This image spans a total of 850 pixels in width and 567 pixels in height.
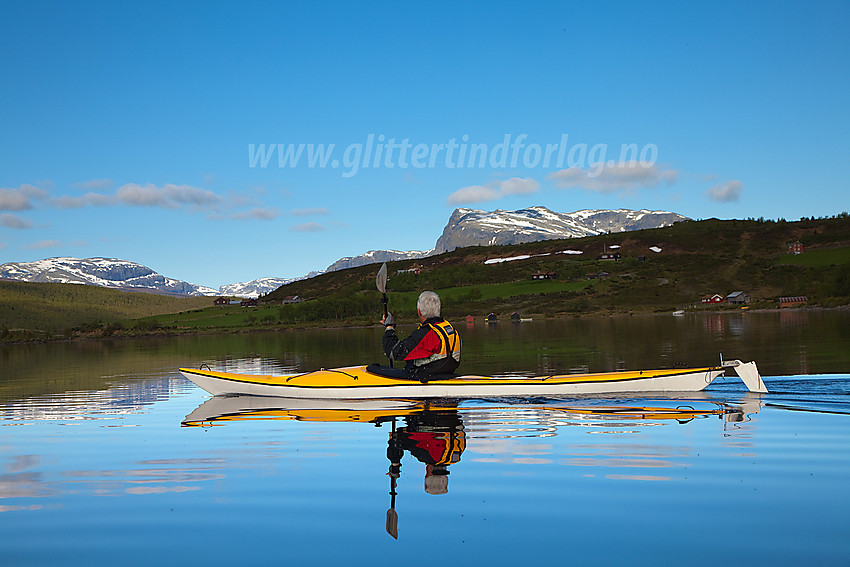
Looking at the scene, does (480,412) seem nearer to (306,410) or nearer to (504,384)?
(504,384)

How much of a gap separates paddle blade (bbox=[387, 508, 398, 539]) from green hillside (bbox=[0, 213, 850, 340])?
8256cm

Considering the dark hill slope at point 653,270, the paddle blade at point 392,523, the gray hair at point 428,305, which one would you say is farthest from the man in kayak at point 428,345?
the dark hill slope at point 653,270

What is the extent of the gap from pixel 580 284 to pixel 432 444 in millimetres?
116882

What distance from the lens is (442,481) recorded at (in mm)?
8570

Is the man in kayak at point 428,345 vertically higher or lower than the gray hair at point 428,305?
lower

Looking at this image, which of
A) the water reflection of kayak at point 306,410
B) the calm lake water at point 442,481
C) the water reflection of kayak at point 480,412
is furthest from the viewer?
the water reflection of kayak at point 306,410

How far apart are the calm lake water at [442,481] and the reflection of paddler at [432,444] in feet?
0.15

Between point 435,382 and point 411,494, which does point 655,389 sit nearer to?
point 435,382

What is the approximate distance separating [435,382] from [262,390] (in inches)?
185

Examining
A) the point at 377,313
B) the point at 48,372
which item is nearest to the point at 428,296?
the point at 48,372

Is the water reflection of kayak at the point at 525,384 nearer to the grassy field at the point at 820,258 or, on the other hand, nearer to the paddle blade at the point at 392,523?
the paddle blade at the point at 392,523

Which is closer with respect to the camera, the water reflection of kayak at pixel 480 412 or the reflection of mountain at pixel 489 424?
the reflection of mountain at pixel 489 424

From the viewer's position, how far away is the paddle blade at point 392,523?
262 inches

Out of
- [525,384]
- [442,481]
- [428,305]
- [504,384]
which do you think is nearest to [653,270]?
[525,384]
